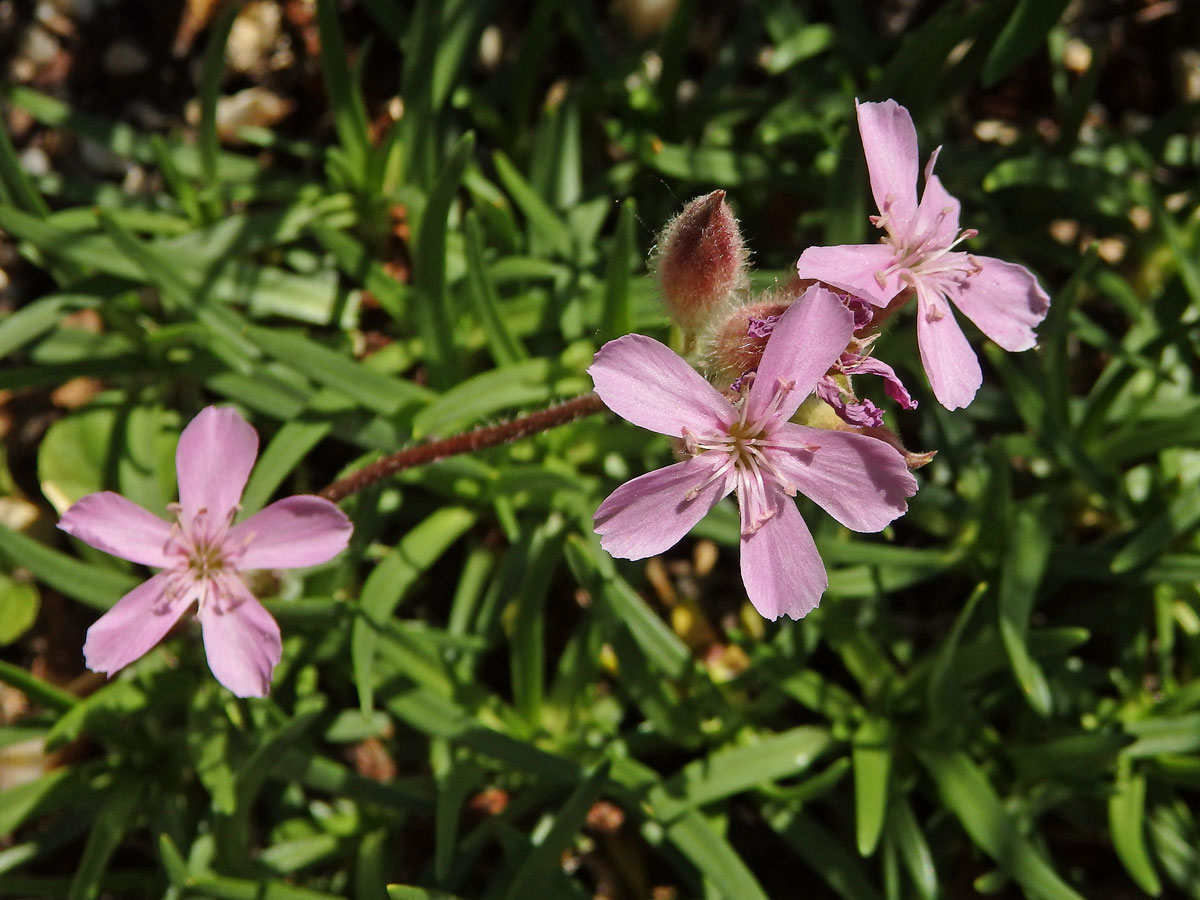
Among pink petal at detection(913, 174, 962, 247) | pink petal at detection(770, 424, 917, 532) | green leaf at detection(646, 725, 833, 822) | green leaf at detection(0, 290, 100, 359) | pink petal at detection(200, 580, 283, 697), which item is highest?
green leaf at detection(0, 290, 100, 359)

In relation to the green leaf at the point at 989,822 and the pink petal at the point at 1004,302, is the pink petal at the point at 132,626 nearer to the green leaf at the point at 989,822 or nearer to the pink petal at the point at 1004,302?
the pink petal at the point at 1004,302

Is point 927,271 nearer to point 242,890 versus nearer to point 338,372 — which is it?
point 338,372

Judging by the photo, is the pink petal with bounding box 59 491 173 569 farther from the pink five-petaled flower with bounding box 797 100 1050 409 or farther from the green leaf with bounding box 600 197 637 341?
the pink five-petaled flower with bounding box 797 100 1050 409

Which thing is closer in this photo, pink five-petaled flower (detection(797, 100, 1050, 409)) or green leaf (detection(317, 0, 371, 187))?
pink five-petaled flower (detection(797, 100, 1050, 409))

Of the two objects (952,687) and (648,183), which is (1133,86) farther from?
(952,687)

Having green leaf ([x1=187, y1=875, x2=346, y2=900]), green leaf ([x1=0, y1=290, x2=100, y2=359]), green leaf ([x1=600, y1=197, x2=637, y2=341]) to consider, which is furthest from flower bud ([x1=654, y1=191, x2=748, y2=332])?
green leaf ([x1=0, y1=290, x2=100, y2=359])

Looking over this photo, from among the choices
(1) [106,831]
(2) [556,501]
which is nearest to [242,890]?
(1) [106,831]

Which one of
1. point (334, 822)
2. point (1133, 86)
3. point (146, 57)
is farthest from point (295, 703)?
point (1133, 86)
